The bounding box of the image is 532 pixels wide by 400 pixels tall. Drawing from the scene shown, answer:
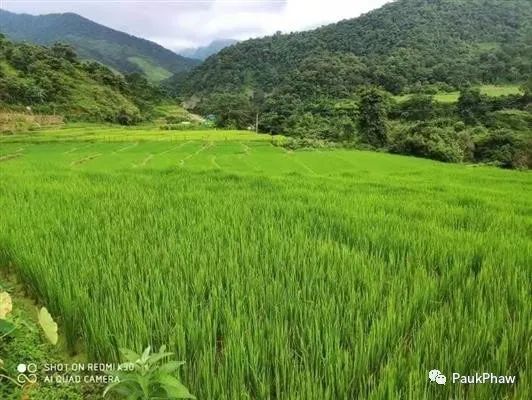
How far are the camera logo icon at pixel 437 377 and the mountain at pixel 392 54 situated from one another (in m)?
70.6

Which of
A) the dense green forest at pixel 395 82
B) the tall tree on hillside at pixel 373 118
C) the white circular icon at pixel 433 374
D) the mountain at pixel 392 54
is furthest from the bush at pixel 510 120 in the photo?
the white circular icon at pixel 433 374

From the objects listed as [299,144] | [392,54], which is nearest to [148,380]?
[299,144]

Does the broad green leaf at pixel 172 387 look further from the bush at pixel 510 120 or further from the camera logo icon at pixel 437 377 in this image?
the bush at pixel 510 120

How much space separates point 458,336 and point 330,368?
660 millimetres

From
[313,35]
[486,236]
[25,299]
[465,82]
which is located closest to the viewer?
[25,299]

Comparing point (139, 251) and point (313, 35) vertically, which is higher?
point (313, 35)

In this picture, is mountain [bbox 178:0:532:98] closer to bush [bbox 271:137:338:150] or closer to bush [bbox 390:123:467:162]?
bush [bbox 390:123:467:162]

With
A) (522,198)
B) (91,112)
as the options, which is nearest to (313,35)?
(91,112)

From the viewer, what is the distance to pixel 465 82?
67.0 metres

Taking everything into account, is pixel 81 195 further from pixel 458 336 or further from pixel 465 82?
pixel 465 82

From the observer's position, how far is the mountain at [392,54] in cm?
7212

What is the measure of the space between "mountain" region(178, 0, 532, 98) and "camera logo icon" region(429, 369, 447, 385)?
70587mm

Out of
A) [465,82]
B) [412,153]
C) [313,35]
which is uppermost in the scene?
[313,35]

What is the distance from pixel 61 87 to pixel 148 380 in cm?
5804
